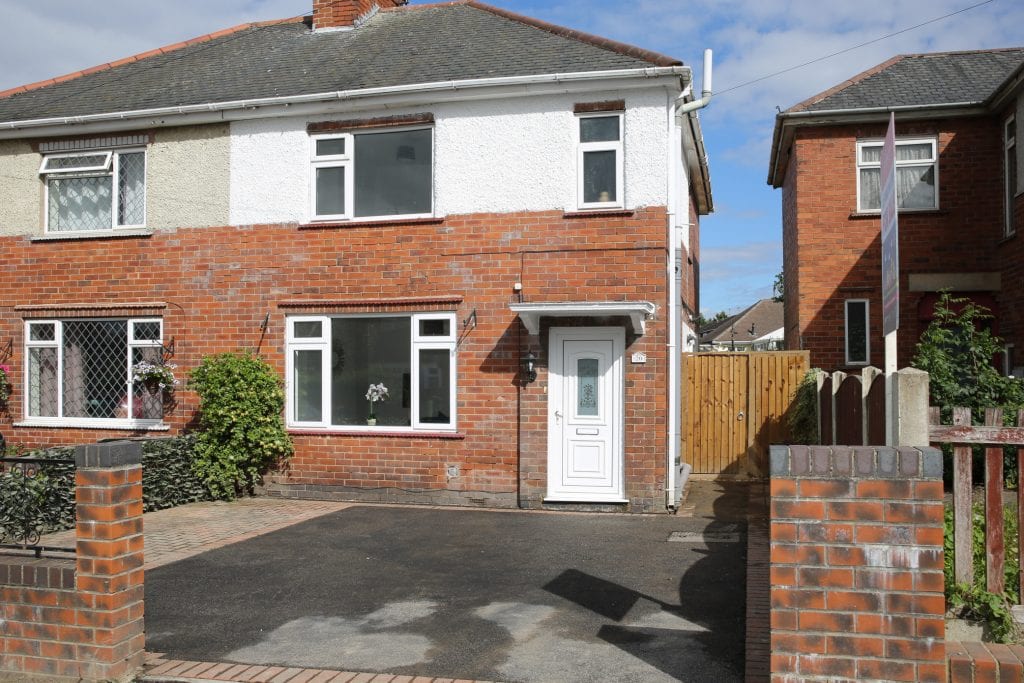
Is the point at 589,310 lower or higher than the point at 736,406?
higher

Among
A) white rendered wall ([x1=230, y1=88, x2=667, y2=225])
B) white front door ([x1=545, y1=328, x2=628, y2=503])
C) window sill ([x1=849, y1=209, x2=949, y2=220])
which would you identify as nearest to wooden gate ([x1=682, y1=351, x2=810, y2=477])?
window sill ([x1=849, y1=209, x2=949, y2=220])

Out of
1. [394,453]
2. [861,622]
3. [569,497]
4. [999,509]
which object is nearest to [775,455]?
[861,622]

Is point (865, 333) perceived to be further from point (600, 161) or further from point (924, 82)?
point (600, 161)

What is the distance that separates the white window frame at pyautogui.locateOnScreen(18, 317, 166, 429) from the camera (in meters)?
13.3

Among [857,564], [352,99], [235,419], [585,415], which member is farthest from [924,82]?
[857,564]

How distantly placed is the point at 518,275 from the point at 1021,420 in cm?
751

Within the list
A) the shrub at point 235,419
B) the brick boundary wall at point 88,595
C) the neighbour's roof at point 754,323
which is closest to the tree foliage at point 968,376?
the shrub at point 235,419

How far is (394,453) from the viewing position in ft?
39.9

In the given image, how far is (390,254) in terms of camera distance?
1226cm

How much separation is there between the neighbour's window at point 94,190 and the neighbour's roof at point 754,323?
1722 inches

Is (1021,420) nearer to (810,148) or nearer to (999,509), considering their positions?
(999,509)

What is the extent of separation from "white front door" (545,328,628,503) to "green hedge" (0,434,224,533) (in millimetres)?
4746

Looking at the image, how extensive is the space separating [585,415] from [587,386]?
365 mm

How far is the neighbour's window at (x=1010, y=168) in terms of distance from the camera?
14.4 meters
